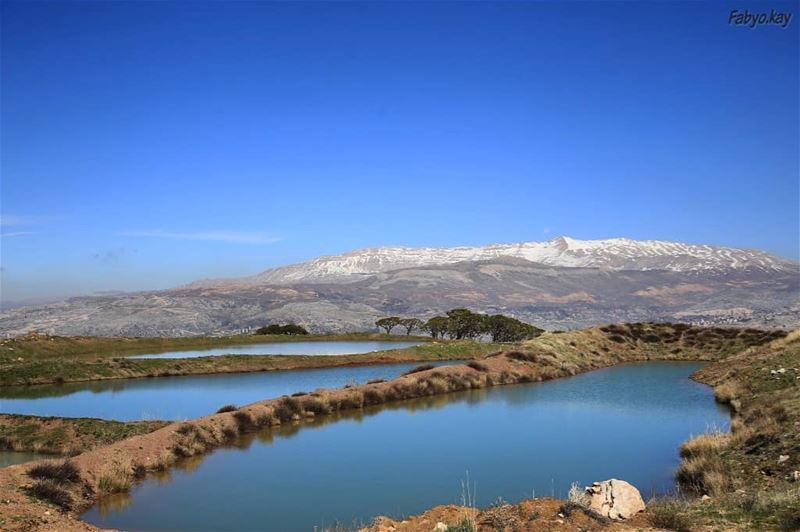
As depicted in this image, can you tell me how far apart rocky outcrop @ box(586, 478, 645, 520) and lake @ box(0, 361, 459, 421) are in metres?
19.3

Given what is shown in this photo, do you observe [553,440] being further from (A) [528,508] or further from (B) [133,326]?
(B) [133,326]

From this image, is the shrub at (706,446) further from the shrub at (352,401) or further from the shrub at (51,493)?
the shrub at (51,493)

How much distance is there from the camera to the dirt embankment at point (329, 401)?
616 inches

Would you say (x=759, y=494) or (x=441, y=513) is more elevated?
(x=759, y=494)

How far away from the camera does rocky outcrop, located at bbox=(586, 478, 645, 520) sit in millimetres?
12812

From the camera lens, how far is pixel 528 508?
13055 mm

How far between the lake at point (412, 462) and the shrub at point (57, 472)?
1.21 metres

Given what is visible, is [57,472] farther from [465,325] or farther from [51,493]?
[465,325]

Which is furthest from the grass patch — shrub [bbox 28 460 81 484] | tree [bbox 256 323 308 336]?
tree [bbox 256 323 308 336]

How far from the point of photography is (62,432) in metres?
23.2

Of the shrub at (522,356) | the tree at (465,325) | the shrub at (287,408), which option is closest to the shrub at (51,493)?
the shrub at (287,408)

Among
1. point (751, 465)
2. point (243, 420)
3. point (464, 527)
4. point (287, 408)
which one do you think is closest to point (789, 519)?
point (464, 527)

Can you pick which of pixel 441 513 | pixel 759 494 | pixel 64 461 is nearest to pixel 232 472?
pixel 64 461

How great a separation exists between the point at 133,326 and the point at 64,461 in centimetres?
13467
